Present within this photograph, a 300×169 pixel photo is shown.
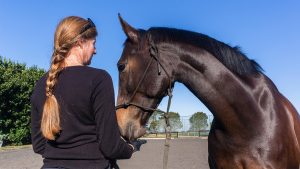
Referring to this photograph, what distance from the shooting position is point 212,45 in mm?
3822

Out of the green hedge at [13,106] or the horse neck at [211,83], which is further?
the green hedge at [13,106]

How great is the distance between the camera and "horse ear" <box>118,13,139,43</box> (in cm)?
372

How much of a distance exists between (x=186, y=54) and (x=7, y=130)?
33077mm

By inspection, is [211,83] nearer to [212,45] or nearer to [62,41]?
[212,45]

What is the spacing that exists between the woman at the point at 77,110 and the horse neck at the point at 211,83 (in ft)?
5.04

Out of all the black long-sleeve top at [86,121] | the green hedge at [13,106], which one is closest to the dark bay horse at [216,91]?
the black long-sleeve top at [86,121]

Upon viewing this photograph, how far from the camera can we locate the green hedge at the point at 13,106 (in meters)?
33.1

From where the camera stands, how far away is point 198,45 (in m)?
3.78

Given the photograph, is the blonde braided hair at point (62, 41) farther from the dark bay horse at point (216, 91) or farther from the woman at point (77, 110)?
the dark bay horse at point (216, 91)

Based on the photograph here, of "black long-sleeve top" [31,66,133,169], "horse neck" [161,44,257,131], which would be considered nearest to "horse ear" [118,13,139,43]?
"horse neck" [161,44,257,131]

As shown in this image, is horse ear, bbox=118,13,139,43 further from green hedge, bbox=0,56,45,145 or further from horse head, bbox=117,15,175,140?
green hedge, bbox=0,56,45,145

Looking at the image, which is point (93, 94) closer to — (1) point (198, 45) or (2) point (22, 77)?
(1) point (198, 45)

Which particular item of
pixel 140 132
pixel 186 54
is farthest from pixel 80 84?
pixel 186 54

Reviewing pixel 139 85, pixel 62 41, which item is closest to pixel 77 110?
pixel 62 41
